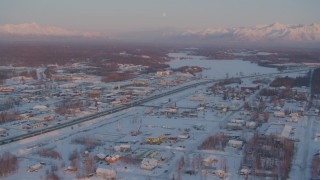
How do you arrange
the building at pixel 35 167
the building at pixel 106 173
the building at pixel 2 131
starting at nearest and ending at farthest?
1. the building at pixel 106 173
2. the building at pixel 35 167
3. the building at pixel 2 131

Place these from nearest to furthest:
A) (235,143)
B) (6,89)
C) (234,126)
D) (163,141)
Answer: (235,143), (163,141), (234,126), (6,89)

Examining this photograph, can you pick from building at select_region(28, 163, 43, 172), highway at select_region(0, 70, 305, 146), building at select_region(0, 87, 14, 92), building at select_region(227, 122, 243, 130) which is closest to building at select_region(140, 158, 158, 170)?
building at select_region(28, 163, 43, 172)

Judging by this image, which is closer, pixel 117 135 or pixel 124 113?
pixel 117 135

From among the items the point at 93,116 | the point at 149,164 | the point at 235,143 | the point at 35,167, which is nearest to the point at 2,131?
the point at 93,116

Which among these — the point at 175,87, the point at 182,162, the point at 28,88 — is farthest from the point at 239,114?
the point at 28,88

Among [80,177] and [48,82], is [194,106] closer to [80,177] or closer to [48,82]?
[80,177]

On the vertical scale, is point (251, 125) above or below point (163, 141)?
above

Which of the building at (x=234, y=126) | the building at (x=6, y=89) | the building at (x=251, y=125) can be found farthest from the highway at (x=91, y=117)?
the building at (x=6, y=89)

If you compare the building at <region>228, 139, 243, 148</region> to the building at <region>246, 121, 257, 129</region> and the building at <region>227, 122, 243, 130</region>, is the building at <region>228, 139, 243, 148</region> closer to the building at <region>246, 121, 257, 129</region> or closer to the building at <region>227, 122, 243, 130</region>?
the building at <region>227, 122, 243, 130</region>

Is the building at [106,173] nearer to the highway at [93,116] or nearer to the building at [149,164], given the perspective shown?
the building at [149,164]

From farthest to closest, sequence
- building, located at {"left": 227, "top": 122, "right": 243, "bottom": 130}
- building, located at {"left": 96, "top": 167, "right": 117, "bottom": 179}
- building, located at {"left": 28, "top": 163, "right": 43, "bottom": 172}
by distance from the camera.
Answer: building, located at {"left": 227, "top": 122, "right": 243, "bottom": 130}
building, located at {"left": 28, "top": 163, "right": 43, "bottom": 172}
building, located at {"left": 96, "top": 167, "right": 117, "bottom": 179}

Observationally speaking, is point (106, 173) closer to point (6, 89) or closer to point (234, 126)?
point (234, 126)
